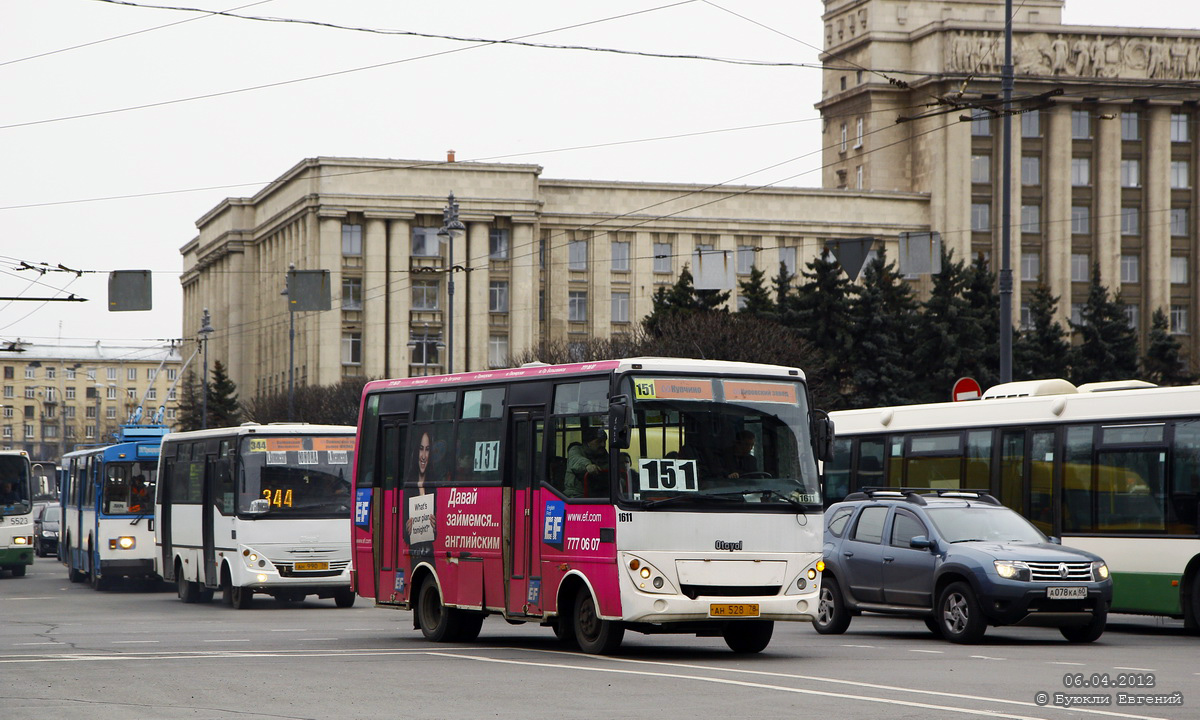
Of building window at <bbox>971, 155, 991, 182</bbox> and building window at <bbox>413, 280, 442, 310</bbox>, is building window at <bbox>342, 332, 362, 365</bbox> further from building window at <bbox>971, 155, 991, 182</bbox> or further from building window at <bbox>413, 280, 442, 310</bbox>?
building window at <bbox>971, 155, 991, 182</bbox>

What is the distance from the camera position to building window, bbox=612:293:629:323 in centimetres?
10412

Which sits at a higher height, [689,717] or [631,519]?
[631,519]

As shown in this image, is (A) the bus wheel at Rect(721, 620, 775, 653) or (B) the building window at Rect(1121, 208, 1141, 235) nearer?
(A) the bus wheel at Rect(721, 620, 775, 653)

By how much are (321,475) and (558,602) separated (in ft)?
34.7

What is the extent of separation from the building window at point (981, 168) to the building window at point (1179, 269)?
40.1ft

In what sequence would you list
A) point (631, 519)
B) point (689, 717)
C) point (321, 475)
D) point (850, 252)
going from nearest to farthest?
point (689, 717)
point (631, 519)
point (321, 475)
point (850, 252)

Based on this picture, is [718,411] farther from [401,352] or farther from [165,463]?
[401,352]

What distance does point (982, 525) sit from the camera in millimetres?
19172

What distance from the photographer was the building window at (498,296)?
102m

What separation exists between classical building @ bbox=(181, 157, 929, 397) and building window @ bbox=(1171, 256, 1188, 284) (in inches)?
600

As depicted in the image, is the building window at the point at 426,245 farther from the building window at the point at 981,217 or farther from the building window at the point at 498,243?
the building window at the point at 981,217

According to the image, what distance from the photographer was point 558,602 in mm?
16641

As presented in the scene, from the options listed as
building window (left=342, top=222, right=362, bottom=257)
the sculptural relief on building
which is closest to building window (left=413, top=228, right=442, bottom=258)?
building window (left=342, top=222, right=362, bottom=257)

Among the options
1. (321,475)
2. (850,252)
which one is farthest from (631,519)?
(850,252)
